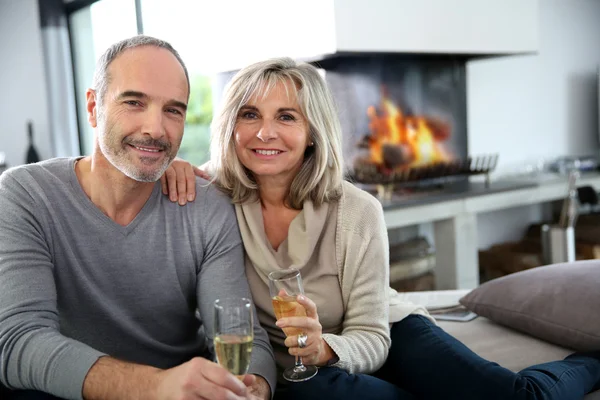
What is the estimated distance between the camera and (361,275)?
5.74 feet

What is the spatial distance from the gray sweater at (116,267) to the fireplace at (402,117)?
205 cm

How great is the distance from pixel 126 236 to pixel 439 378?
87cm

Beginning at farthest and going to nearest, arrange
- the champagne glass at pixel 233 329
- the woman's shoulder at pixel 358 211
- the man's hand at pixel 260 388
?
the woman's shoulder at pixel 358 211, the man's hand at pixel 260 388, the champagne glass at pixel 233 329

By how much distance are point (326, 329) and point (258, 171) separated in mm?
466

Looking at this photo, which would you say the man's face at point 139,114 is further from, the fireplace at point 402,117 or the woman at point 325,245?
the fireplace at point 402,117

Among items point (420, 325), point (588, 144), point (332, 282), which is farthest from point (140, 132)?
point (588, 144)

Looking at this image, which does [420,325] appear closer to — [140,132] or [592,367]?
[592,367]

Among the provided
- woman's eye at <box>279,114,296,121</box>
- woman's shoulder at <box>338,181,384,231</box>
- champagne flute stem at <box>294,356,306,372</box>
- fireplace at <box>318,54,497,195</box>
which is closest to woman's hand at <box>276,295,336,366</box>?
champagne flute stem at <box>294,356,306,372</box>

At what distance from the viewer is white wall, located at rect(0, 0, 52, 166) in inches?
175

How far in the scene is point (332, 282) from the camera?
1.79m

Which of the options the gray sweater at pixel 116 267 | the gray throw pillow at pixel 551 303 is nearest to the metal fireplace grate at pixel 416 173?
the gray throw pillow at pixel 551 303

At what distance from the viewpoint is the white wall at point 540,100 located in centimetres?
484

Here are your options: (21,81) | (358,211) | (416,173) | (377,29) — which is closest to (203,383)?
(358,211)

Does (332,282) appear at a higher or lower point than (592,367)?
higher
